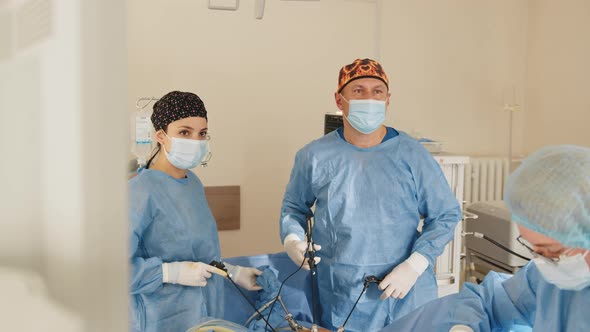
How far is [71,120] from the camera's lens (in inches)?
9.9

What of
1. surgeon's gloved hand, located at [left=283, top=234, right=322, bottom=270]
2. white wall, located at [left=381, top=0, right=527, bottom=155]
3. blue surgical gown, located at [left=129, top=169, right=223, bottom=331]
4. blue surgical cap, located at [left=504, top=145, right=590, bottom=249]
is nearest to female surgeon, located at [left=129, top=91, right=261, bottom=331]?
blue surgical gown, located at [left=129, top=169, right=223, bottom=331]

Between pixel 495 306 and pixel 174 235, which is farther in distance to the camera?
pixel 174 235

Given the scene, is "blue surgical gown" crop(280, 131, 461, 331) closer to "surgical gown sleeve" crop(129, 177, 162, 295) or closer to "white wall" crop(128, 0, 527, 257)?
"surgical gown sleeve" crop(129, 177, 162, 295)

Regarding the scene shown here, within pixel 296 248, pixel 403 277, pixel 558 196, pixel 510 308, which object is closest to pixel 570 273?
pixel 558 196

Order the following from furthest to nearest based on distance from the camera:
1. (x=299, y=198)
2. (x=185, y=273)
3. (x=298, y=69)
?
(x=298, y=69)
(x=299, y=198)
(x=185, y=273)

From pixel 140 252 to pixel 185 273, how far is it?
15 centimetres

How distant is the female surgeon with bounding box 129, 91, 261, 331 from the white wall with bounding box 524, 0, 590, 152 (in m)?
2.50

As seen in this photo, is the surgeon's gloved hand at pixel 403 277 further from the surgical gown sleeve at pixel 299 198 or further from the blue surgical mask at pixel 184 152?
the blue surgical mask at pixel 184 152

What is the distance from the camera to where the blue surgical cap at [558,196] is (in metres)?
0.88

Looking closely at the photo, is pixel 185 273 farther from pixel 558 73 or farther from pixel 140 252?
pixel 558 73

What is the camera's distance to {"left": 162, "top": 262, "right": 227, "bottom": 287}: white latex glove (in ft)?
4.44

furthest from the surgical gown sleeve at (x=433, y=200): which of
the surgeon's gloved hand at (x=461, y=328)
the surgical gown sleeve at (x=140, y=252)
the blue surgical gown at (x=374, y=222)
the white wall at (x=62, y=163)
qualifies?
the white wall at (x=62, y=163)

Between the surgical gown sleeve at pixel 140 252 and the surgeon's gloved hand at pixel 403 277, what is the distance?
24.4 inches

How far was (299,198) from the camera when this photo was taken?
1749 millimetres
